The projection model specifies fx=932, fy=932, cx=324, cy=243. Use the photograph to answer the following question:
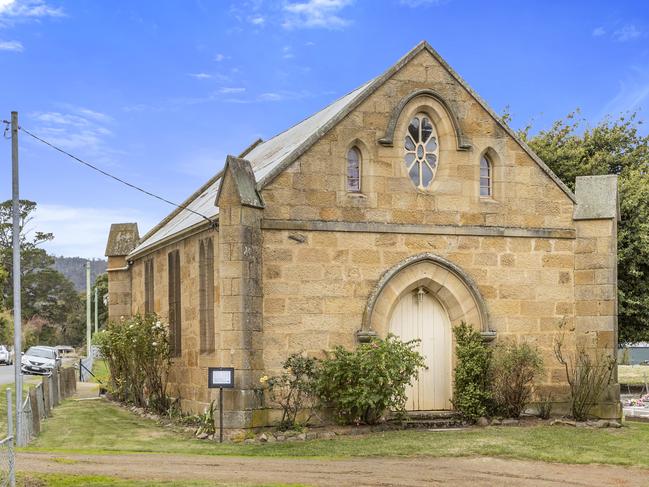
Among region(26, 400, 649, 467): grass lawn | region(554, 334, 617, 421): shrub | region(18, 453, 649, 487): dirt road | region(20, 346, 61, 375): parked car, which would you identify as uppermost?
region(554, 334, 617, 421): shrub

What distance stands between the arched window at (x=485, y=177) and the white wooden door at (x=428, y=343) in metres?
2.63

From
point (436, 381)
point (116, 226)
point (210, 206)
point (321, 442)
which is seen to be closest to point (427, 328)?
point (436, 381)

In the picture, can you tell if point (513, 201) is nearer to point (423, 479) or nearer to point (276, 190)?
point (276, 190)

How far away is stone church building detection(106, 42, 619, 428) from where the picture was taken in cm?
1847

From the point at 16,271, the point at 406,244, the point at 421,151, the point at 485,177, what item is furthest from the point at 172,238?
the point at 485,177

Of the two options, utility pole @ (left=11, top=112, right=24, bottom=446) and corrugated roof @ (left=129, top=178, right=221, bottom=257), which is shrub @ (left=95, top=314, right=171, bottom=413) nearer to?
corrugated roof @ (left=129, top=178, right=221, bottom=257)

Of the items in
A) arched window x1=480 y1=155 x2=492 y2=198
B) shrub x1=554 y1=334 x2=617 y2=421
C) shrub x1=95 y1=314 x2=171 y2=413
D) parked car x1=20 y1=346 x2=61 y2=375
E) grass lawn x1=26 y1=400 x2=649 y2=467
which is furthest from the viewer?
parked car x1=20 y1=346 x2=61 y2=375

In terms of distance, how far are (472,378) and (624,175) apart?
19316 millimetres

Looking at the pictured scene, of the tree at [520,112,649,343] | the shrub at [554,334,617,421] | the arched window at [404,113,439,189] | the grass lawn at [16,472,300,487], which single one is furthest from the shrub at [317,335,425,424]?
the tree at [520,112,649,343]

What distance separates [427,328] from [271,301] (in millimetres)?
3869

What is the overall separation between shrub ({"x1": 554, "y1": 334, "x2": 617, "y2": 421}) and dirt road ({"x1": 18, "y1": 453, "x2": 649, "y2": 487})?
501 cm

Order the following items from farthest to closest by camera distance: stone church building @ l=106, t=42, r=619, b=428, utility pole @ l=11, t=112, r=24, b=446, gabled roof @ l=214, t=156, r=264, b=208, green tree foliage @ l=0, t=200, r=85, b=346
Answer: green tree foliage @ l=0, t=200, r=85, b=346 → stone church building @ l=106, t=42, r=619, b=428 → gabled roof @ l=214, t=156, r=264, b=208 → utility pole @ l=11, t=112, r=24, b=446

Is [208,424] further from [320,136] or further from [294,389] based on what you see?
[320,136]

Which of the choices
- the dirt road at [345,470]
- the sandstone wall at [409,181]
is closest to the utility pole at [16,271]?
the dirt road at [345,470]
